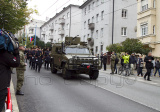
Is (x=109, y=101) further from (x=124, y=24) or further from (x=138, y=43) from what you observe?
(x=124, y=24)

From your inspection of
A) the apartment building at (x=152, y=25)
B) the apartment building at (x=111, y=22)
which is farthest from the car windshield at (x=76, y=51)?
the apartment building at (x=111, y=22)

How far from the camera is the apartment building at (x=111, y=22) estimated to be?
32281 mm

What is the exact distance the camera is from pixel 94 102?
620 centimetres

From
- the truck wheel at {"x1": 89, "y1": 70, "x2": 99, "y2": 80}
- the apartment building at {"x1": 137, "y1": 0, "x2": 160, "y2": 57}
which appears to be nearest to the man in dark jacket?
the truck wheel at {"x1": 89, "y1": 70, "x2": 99, "y2": 80}

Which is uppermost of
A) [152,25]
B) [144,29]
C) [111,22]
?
[111,22]

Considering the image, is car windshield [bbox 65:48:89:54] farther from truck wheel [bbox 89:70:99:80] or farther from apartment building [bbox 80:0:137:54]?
apartment building [bbox 80:0:137:54]

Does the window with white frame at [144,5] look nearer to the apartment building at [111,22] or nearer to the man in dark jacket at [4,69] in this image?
the apartment building at [111,22]

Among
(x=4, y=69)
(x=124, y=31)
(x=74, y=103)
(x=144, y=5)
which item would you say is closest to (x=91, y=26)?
(x=124, y=31)

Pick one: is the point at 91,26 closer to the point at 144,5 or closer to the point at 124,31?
the point at 124,31

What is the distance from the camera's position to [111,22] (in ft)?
106

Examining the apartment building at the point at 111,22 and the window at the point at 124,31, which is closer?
the apartment building at the point at 111,22

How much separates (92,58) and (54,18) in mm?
53991

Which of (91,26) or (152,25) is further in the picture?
(91,26)

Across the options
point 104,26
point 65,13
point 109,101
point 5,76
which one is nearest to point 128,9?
point 104,26
